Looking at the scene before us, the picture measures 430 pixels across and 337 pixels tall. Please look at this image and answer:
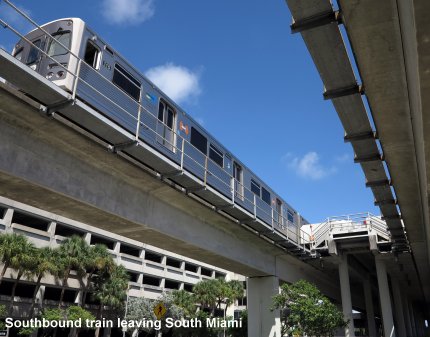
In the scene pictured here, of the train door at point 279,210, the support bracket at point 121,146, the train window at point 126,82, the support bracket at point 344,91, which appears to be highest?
the train window at point 126,82

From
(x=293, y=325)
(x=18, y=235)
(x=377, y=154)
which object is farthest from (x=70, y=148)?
(x=18, y=235)

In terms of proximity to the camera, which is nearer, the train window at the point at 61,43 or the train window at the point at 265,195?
the train window at the point at 61,43

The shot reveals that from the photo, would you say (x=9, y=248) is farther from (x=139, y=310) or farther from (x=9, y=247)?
(x=139, y=310)

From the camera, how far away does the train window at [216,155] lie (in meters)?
16.8

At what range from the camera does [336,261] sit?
2659cm

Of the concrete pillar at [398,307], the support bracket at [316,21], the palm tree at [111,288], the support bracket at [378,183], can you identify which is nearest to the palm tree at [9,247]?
the palm tree at [111,288]

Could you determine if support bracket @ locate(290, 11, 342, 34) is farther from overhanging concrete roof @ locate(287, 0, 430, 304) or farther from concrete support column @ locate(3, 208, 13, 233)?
concrete support column @ locate(3, 208, 13, 233)

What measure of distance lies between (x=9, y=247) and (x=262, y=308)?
21041mm

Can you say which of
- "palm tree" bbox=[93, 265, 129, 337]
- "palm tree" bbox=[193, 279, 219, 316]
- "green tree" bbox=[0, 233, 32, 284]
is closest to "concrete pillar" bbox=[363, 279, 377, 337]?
"palm tree" bbox=[193, 279, 219, 316]

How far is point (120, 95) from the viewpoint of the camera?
470 inches

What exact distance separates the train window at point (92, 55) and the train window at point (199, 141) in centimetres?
512

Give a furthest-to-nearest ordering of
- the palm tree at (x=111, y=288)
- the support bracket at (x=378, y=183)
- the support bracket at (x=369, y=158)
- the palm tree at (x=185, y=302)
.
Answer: the palm tree at (x=185, y=302), the palm tree at (x=111, y=288), the support bracket at (x=378, y=183), the support bracket at (x=369, y=158)

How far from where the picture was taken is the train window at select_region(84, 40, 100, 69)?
11.3 metres

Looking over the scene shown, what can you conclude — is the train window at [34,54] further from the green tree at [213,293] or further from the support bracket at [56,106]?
the green tree at [213,293]
